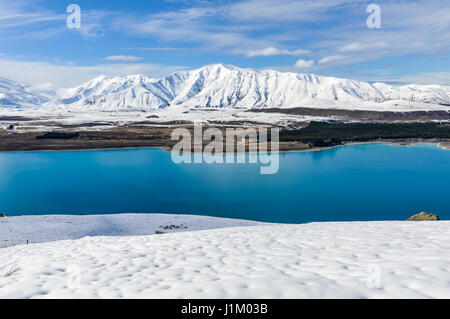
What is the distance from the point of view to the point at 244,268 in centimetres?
513

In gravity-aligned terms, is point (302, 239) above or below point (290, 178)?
above

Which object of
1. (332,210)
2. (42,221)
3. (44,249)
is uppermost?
(44,249)

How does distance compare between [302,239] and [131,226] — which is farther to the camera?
[131,226]

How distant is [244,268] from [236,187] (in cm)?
2862

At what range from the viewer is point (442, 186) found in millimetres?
33969

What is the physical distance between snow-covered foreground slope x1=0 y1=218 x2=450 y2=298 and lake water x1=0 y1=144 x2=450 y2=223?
55.6ft

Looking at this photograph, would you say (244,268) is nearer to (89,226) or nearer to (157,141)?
(89,226)

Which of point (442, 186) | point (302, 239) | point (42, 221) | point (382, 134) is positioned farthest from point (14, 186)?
point (382, 134)

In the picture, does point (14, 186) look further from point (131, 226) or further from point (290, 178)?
point (290, 178)

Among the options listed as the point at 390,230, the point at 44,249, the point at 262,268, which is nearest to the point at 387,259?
the point at 262,268

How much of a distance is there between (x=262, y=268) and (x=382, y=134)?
3393 inches

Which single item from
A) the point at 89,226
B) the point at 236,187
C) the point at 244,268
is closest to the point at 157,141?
the point at 236,187
